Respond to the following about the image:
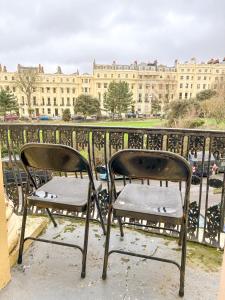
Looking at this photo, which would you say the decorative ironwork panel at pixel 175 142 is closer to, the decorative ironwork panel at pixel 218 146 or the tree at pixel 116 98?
the decorative ironwork panel at pixel 218 146

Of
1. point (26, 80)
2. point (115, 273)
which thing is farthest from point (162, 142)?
point (26, 80)

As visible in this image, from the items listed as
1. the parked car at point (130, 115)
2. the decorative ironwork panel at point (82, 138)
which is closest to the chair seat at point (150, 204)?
the decorative ironwork panel at point (82, 138)

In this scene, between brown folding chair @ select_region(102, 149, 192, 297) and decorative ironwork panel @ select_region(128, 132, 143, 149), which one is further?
decorative ironwork panel @ select_region(128, 132, 143, 149)

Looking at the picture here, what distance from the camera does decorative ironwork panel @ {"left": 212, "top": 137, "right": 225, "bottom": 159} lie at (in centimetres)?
187

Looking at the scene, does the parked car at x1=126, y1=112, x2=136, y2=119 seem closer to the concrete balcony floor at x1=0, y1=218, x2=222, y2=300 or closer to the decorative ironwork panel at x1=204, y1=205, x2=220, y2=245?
the decorative ironwork panel at x1=204, y1=205, x2=220, y2=245

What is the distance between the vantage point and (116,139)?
220 cm

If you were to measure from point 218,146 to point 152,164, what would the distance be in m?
0.90

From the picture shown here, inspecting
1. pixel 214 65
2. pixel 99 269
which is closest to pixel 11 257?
pixel 99 269

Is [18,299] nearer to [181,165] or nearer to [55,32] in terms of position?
[181,165]

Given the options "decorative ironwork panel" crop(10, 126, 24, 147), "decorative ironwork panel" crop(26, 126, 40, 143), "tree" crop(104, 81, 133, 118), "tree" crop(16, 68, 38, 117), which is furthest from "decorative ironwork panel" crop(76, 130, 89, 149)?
"tree" crop(104, 81, 133, 118)

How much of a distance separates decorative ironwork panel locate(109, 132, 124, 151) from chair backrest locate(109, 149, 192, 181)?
77cm

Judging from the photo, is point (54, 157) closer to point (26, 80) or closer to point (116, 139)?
point (116, 139)

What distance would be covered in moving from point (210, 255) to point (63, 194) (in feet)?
4.56

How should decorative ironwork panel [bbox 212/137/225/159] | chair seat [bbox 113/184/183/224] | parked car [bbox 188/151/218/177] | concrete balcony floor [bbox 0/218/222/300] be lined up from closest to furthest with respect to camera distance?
chair seat [bbox 113/184/183/224]
concrete balcony floor [bbox 0/218/222/300]
decorative ironwork panel [bbox 212/137/225/159]
parked car [bbox 188/151/218/177]
